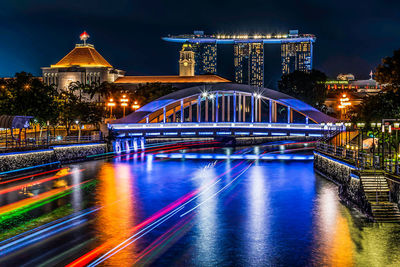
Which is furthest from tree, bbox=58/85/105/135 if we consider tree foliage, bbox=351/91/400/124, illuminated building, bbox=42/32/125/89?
illuminated building, bbox=42/32/125/89

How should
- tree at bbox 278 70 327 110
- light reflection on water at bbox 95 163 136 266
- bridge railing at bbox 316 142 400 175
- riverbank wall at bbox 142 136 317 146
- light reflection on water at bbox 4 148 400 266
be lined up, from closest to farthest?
1. light reflection on water at bbox 4 148 400 266
2. light reflection on water at bbox 95 163 136 266
3. bridge railing at bbox 316 142 400 175
4. riverbank wall at bbox 142 136 317 146
5. tree at bbox 278 70 327 110

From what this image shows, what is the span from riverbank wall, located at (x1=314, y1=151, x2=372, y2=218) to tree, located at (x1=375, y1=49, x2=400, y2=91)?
8771 millimetres

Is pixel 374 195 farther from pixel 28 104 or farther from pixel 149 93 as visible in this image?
pixel 149 93

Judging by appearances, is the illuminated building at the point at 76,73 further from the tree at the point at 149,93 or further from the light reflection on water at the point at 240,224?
the light reflection on water at the point at 240,224

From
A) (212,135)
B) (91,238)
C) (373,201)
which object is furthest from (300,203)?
(212,135)

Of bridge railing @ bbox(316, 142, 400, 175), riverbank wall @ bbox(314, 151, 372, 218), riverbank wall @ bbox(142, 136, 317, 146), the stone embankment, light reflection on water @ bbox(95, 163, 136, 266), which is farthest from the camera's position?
riverbank wall @ bbox(142, 136, 317, 146)

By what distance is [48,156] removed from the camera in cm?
5325

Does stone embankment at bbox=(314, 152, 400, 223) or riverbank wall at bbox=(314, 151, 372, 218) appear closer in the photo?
stone embankment at bbox=(314, 152, 400, 223)

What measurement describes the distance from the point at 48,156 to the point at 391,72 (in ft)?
116

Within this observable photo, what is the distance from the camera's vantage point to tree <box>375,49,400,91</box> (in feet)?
143

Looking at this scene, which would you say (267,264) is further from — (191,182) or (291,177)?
(291,177)

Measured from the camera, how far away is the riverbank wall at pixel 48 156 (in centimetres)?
4588

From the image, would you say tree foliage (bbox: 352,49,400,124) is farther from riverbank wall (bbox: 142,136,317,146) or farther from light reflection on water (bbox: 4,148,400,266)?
riverbank wall (bbox: 142,136,317,146)

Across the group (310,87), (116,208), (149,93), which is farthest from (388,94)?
(310,87)
